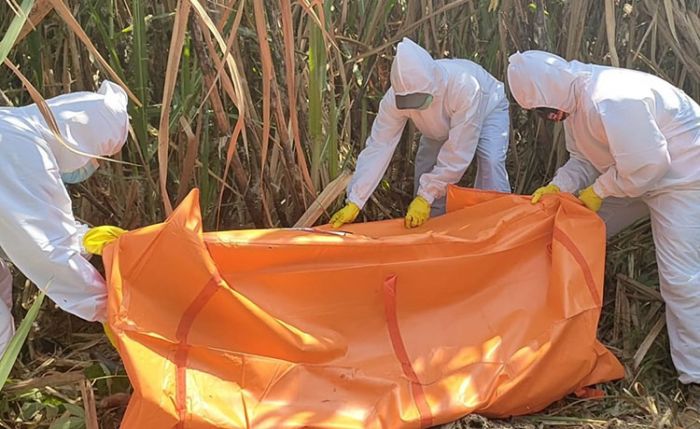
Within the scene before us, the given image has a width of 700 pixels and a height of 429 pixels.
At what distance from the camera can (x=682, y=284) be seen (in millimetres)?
2297

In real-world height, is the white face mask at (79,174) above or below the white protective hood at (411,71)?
below

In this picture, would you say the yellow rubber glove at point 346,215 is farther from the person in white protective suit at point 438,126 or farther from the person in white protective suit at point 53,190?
the person in white protective suit at point 53,190

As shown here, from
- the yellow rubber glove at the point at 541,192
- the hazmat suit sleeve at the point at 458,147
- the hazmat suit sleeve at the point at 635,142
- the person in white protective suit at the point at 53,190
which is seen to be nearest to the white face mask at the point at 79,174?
the person in white protective suit at the point at 53,190

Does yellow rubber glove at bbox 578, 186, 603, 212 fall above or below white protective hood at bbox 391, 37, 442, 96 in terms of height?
below

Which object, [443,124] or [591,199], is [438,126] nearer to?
[443,124]

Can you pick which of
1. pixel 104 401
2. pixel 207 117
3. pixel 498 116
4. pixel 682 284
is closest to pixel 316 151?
pixel 207 117

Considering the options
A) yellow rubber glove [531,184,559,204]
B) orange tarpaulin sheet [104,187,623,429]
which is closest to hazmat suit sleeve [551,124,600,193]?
yellow rubber glove [531,184,559,204]

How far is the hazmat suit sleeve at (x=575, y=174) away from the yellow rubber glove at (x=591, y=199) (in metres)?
0.15

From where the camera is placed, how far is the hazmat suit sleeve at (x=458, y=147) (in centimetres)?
269

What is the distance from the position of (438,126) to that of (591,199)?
654 mm

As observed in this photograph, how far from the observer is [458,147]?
2.72 meters

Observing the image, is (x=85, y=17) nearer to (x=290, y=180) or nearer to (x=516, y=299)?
(x=290, y=180)

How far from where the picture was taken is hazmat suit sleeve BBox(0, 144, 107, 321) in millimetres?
1805

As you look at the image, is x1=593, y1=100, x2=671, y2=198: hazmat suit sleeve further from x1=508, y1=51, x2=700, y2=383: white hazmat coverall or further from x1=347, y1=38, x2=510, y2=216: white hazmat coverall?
x1=347, y1=38, x2=510, y2=216: white hazmat coverall
